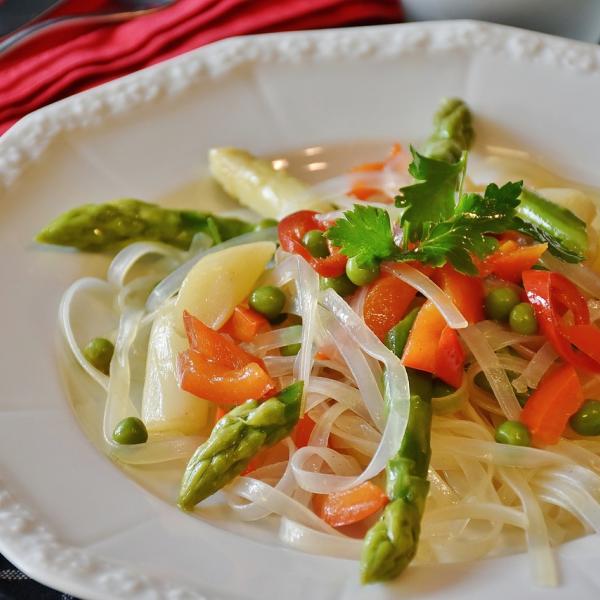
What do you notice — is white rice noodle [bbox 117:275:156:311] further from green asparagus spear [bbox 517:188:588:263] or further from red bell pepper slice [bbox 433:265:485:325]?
green asparagus spear [bbox 517:188:588:263]

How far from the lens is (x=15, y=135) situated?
19.0 feet

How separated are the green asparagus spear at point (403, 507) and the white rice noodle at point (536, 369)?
58cm

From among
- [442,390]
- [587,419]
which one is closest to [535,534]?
[587,419]

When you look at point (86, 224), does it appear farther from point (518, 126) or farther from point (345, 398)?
point (518, 126)

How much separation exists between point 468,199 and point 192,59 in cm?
296

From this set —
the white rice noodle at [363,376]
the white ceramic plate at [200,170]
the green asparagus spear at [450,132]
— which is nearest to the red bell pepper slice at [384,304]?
the white rice noodle at [363,376]

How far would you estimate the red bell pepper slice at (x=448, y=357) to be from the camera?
4.27 m

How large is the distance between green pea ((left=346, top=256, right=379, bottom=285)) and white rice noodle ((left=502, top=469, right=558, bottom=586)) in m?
1.16

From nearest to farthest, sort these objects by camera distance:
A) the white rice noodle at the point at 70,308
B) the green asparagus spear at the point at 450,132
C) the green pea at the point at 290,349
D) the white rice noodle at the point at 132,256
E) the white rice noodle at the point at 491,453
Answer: the white rice noodle at the point at 491,453 → the green pea at the point at 290,349 → the white rice noodle at the point at 70,308 → the white rice noodle at the point at 132,256 → the green asparagus spear at the point at 450,132

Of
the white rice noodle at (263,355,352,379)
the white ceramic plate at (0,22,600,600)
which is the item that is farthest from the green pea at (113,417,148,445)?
the white rice noodle at (263,355,352,379)

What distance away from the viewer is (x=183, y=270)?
5195 mm

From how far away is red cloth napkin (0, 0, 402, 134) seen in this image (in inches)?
263

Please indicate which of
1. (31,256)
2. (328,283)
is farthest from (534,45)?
(31,256)

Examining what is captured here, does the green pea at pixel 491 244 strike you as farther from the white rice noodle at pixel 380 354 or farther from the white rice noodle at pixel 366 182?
the white rice noodle at pixel 366 182
